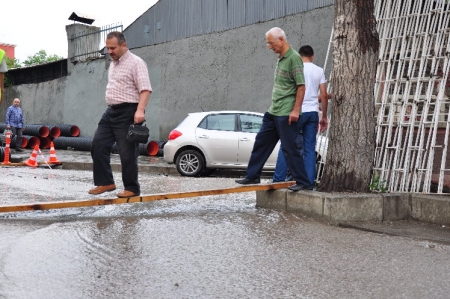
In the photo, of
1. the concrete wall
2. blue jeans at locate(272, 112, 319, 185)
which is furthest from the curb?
the concrete wall

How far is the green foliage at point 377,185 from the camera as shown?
22.1 ft

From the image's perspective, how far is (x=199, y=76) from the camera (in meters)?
20.9

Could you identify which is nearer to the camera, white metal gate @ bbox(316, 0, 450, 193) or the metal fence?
white metal gate @ bbox(316, 0, 450, 193)

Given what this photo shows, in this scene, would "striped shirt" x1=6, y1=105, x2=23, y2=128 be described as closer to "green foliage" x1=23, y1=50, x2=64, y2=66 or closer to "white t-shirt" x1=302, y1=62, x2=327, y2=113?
"white t-shirt" x1=302, y1=62, x2=327, y2=113

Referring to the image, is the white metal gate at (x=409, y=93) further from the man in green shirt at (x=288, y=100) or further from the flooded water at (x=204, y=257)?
the flooded water at (x=204, y=257)

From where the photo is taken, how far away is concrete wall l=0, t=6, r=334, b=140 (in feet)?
56.9

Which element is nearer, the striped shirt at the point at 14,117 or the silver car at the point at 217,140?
the silver car at the point at 217,140

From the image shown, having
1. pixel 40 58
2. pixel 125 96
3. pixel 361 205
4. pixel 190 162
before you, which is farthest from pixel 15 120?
pixel 40 58

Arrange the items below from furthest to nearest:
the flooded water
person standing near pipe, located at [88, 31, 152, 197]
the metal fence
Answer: the metal fence, person standing near pipe, located at [88, 31, 152, 197], the flooded water

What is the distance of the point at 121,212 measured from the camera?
6.38 m

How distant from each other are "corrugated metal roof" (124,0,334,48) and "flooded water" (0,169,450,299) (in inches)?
465

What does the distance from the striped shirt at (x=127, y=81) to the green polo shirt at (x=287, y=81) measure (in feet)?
4.31

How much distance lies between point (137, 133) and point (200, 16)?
15.2 metres

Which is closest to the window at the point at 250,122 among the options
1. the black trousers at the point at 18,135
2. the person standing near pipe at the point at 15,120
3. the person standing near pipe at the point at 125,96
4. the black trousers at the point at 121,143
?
the black trousers at the point at 121,143
